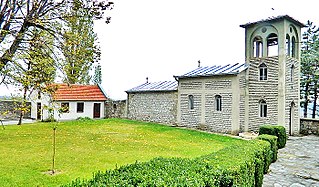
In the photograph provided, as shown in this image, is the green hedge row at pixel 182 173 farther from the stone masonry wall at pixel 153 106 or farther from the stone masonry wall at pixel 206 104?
the stone masonry wall at pixel 153 106

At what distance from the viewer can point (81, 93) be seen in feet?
92.1

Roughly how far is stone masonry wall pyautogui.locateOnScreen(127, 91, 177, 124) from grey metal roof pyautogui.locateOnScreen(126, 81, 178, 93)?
0.35m

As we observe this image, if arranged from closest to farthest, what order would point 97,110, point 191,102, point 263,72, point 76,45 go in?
point 76,45 < point 263,72 < point 191,102 < point 97,110

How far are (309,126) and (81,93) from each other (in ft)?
72.0

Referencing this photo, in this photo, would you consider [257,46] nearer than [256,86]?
No

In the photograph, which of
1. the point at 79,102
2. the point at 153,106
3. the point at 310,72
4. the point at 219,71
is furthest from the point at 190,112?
the point at 79,102

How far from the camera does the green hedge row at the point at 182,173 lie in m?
3.07

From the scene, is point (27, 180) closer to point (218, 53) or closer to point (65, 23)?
point (65, 23)

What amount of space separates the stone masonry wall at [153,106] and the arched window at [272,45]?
782 centimetres

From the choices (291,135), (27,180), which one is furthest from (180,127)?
(27,180)

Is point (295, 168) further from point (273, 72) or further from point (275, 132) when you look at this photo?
point (273, 72)

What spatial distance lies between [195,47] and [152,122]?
954 centimetres

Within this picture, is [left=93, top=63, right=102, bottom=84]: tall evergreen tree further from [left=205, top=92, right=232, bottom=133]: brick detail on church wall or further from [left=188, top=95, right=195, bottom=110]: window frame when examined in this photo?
[left=205, top=92, right=232, bottom=133]: brick detail on church wall

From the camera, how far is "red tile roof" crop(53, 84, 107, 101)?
26.9 metres
